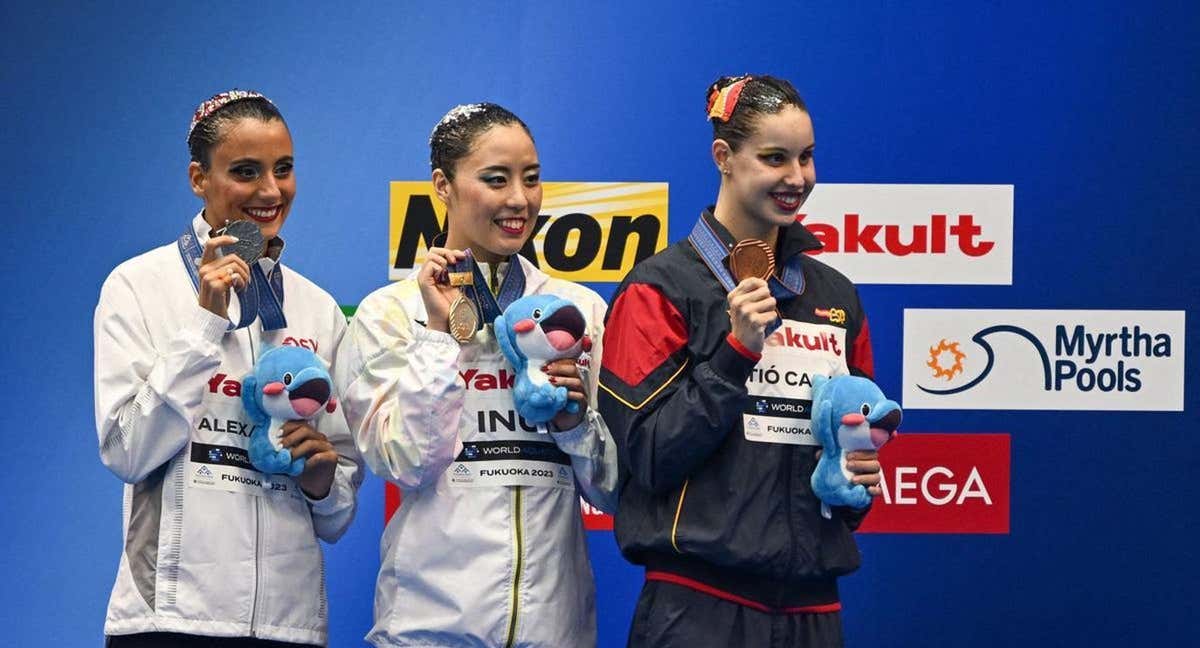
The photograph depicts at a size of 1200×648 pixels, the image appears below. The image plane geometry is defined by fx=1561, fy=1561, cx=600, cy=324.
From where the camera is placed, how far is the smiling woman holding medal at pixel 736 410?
2.54 m

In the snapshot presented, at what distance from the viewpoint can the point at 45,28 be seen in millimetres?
3777

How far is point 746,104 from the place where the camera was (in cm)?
272

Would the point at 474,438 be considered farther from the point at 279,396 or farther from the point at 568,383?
the point at 279,396

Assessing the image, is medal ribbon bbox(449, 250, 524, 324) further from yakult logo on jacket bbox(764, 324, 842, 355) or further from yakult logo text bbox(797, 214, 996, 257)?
yakult logo text bbox(797, 214, 996, 257)

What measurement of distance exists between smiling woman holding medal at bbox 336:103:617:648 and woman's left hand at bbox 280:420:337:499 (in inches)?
2.7

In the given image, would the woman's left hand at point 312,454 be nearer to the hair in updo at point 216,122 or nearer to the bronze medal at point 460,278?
the bronze medal at point 460,278

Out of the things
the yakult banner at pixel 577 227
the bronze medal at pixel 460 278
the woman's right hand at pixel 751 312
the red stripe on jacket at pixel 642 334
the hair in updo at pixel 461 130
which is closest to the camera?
the woman's right hand at pixel 751 312

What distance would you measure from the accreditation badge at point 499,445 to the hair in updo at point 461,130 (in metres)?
0.39

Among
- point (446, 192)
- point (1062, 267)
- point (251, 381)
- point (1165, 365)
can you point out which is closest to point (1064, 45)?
point (1062, 267)

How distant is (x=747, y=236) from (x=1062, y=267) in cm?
134

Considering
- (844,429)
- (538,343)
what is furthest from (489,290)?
(844,429)

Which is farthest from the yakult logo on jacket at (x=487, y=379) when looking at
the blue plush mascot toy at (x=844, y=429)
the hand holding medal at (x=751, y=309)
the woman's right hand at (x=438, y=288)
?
the blue plush mascot toy at (x=844, y=429)

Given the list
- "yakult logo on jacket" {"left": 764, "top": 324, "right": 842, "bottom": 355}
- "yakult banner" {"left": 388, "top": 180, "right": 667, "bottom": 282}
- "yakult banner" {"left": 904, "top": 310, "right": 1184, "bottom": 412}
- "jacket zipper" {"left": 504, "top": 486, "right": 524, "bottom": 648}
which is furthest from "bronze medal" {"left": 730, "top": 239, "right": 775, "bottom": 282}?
"yakult banner" {"left": 904, "top": 310, "right": 1184, "bottom": 412}

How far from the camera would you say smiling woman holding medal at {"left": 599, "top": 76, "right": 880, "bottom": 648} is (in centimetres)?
254
